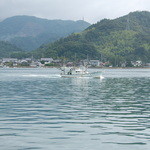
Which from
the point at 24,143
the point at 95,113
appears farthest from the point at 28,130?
the point at 95,113

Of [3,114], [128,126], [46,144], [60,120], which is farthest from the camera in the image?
[3,114]

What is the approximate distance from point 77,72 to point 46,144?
263ft

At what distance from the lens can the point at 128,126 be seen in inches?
810

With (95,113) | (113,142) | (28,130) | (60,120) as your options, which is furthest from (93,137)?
(95,113)

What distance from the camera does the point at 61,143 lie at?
1634cm

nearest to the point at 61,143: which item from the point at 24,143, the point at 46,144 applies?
the point at 46,144

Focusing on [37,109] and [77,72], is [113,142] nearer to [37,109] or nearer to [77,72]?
[37,109]

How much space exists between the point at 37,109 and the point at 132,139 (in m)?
12.3

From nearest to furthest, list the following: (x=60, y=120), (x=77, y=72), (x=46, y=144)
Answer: (x=46, y=144) → (x=60, y=120) → (x=77, y=72)

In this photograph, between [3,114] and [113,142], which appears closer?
[113,142]

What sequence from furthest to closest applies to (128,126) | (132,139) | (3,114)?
1. (3,114)
2. (128,126)
3. (132,139)

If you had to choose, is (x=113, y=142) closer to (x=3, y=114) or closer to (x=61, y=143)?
(x=61, y=143)

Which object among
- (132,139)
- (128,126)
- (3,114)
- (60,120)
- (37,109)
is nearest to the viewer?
(132,139)

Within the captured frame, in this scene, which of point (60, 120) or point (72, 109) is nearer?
point (60, 120)
